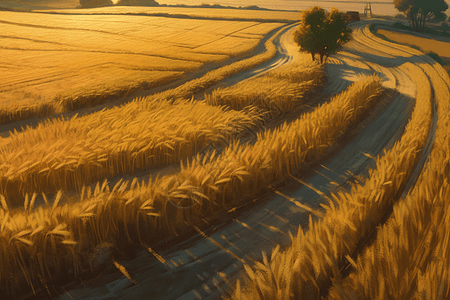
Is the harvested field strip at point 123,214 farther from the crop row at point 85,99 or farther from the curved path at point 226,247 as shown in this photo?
the crop row at point 85,99

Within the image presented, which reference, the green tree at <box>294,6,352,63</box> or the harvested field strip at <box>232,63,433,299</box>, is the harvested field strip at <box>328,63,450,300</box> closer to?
the harvested field strip at <box>232,63,433,299</box>

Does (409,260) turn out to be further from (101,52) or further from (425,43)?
(425,43)

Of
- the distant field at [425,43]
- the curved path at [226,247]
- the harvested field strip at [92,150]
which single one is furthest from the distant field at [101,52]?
the distant field at [425,43]

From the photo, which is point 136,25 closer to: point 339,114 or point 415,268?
point 339,114

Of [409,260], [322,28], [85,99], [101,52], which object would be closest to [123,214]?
[409,260]

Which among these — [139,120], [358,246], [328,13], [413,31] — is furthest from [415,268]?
[413,31]

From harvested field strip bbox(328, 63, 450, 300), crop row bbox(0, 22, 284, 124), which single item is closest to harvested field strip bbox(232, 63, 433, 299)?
harvested field strip bbox(328, 63, 450, 300)
